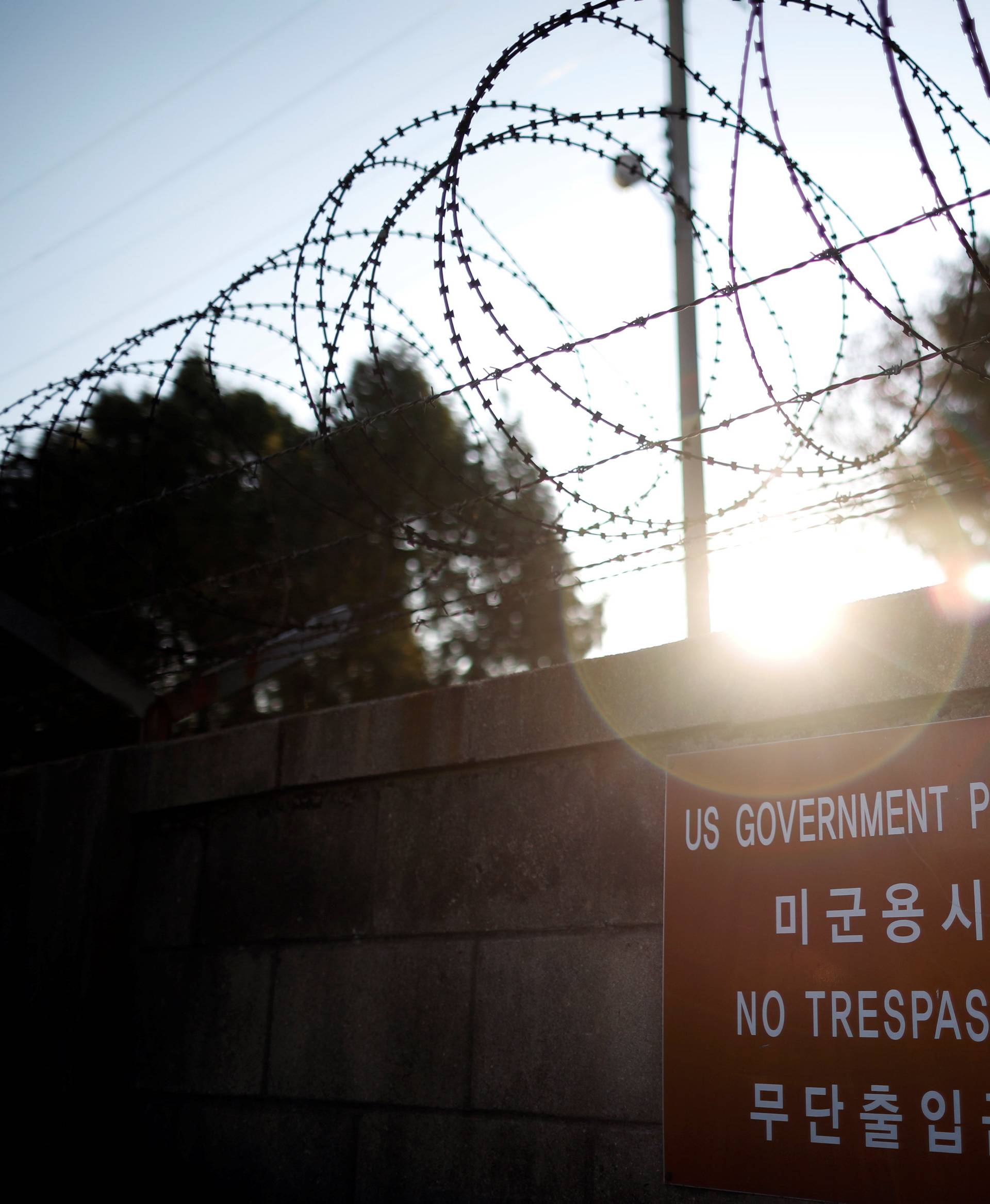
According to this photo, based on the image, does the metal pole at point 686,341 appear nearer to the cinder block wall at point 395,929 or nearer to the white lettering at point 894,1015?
the cinder block wall at point 395,929

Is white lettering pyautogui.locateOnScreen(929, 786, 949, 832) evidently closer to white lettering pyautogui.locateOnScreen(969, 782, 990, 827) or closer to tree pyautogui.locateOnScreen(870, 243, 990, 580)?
white lettering pyautogui.locateOnScreen(969, 782, 990, 827)

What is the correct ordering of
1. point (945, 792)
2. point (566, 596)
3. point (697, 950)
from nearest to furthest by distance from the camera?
point (945, 792), point (697, 950), point (566, 596)

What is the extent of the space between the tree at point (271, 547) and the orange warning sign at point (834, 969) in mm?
1384

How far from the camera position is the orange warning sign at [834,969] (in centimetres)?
335

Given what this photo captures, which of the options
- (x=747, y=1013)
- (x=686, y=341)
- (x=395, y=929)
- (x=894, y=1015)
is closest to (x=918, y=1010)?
(x=894, y=1015)

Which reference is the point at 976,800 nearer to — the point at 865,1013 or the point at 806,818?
the point at 806,818

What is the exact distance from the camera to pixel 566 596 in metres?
21.1

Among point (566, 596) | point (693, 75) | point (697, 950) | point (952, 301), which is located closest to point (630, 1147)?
point (697, 950)

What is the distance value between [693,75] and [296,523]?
10.6 meters

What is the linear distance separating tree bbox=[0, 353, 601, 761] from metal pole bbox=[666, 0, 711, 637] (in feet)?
3.55

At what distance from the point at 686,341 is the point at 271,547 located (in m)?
6.83

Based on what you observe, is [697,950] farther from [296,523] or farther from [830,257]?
[296,523]

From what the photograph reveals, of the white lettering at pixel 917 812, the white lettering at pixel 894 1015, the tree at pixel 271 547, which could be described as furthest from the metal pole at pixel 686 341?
the white lettering at pixel 894 1015

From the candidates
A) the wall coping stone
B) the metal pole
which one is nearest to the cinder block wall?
the wall coping stone
